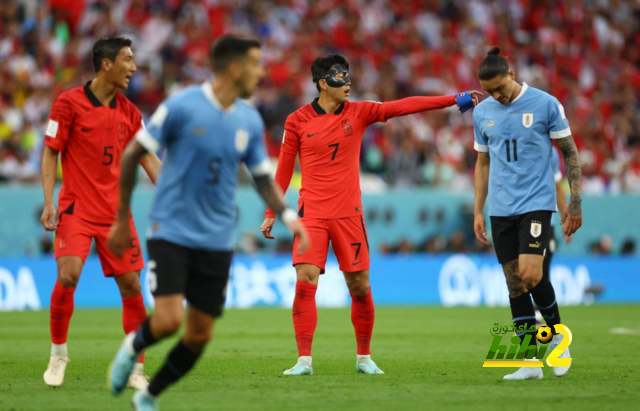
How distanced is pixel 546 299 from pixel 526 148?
1432mm

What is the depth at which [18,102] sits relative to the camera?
21734mm

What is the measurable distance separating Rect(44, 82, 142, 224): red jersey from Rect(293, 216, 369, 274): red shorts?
1.98 m

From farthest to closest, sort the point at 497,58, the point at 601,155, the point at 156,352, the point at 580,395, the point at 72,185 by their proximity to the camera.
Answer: the point at 601,155 → the point at 156,352 → the point at 497,58 → the point at 72,185 → the point at 580,395

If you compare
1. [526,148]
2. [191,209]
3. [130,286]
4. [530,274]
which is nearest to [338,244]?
[530,274]

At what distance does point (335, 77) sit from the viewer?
9.70 meters

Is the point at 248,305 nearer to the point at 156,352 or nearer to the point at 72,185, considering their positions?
the point at 156,352

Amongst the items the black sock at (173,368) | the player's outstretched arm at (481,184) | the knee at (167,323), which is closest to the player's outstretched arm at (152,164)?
the knee at (167,323)

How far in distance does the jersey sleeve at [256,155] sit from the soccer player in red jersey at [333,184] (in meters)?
2.69

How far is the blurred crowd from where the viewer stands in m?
22.6

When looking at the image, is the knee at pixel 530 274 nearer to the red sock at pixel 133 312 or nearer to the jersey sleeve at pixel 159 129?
the red sock at pixel 133 312

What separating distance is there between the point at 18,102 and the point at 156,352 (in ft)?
38.9

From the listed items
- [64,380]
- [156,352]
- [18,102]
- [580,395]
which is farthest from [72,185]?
[18,102]

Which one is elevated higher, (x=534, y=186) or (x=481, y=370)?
(x=534, y=186)

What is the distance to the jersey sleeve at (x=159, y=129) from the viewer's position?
21.1 feet
